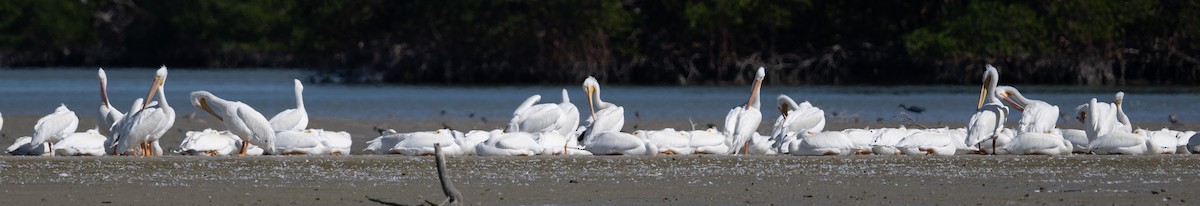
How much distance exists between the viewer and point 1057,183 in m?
11.4

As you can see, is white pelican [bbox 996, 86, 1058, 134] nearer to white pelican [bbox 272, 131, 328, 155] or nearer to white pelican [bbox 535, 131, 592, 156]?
white pelican [bbox 535, 131, 592, 156]

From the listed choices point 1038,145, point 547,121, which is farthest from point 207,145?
point 1038,145

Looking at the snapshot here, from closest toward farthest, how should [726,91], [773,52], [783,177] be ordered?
[783,177] → [726,91] → [773,52]

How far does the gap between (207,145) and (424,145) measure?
134 centimetres

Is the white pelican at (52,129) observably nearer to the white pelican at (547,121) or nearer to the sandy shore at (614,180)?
the sandy shore at (614,180)

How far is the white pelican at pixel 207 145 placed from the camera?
13.4m

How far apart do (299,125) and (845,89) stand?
63.7ft

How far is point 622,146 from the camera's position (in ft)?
44.3

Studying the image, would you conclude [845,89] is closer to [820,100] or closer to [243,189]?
[820,100]

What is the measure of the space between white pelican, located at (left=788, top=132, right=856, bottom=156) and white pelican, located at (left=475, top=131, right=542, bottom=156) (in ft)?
5.14

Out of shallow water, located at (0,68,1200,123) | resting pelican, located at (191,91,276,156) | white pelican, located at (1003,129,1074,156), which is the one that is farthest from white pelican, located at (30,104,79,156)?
shallow water, located at (0,68,1200,123)

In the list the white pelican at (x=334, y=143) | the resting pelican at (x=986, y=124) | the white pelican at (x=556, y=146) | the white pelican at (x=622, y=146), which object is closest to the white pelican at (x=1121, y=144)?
the resting pelican at (x=986, y=124)

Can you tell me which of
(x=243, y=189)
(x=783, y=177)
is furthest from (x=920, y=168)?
(x=243, y=189)

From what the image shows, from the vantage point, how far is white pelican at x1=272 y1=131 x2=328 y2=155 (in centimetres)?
1362
